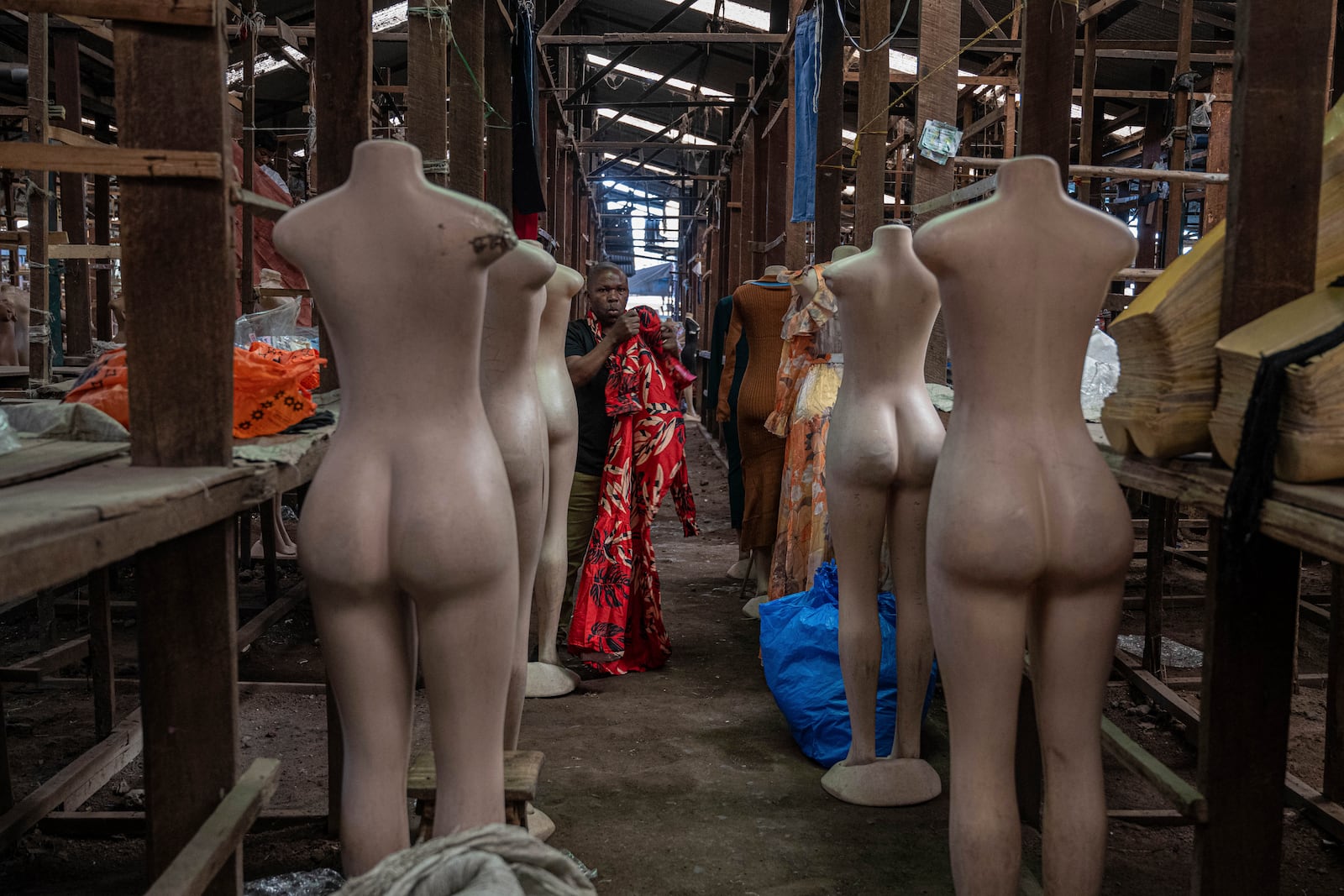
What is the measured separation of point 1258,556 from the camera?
204cm

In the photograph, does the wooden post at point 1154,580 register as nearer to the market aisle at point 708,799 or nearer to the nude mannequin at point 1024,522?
the market aisle at point 708,799

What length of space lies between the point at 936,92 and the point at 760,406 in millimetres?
1860

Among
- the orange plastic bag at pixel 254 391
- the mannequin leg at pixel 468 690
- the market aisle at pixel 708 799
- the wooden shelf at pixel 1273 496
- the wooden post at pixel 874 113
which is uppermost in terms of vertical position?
the wooden post at pixel 874 113

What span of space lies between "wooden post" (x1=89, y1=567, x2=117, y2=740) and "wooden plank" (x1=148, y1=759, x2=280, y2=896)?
5.32ft

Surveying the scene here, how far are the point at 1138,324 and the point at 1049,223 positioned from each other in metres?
0.27

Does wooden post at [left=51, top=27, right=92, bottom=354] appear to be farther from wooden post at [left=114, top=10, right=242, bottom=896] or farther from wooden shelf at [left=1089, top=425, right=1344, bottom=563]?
wooden shelf at [left=1089, top=425, right=1344, bottom=563]

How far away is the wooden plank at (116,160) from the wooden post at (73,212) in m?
4.12

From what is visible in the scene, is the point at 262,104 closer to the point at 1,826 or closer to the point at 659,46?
the point at 659,46

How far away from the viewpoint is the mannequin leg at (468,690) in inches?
79.6

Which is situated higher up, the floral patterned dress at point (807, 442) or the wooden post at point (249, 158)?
the wooden post at point (249, 158)

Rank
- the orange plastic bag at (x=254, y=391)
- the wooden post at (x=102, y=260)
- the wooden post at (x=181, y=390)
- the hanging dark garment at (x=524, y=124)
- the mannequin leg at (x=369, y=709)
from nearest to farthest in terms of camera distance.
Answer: the wooden post at (x=181, y=390) → the mannequin leg at (x=369, y=709) → the orange plastic bag at (x=254, y=391) → the hanging dark garment at (x=524, y=124) → the wooden post at (x=102, y=260)

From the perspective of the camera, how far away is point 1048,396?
2154 mm

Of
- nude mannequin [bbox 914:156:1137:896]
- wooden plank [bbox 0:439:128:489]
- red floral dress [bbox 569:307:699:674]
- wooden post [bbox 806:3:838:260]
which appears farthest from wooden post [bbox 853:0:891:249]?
wooden plank [bbox 0:439:128:489]

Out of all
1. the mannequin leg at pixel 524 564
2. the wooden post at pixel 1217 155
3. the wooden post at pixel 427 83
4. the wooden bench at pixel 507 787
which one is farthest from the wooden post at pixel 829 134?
the wooden bench at pixel 507 787
